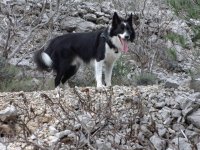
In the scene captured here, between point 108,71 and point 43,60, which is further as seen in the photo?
point 43,60

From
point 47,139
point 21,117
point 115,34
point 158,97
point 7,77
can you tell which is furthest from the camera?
point 7,77

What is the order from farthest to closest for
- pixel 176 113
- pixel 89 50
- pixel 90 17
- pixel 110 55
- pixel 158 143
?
pixel 90 17 < pixel 89 50 < pixel 110 55 < pixel 176 113 < pixel 158 143

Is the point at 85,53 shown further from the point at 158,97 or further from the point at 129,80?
the point at 158,97

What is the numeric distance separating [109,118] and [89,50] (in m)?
4.80

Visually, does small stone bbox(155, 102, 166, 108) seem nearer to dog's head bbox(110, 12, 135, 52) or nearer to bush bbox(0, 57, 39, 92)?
dog's head bbox(110, 12, 135, 52)

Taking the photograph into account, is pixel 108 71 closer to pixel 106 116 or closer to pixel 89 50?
pixel 89 50

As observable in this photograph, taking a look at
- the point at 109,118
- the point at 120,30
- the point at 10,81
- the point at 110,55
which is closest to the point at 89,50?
the point at 110,55

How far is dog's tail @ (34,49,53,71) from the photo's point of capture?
10.9 m

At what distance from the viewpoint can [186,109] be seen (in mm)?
7449

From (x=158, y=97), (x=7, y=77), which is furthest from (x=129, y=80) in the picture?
(x=158, y=97)

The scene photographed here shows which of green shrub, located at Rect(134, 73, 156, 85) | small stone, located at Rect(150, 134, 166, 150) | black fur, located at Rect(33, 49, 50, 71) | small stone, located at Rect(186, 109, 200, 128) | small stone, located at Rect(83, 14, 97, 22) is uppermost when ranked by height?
small stone, located at Rect(83, 14, 97, 22)

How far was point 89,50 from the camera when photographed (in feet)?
34.6

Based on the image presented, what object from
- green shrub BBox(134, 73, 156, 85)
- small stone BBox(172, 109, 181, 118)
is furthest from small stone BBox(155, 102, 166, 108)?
green shrub BBox(134, 73, 156, 85)

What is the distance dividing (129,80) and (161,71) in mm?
3987
